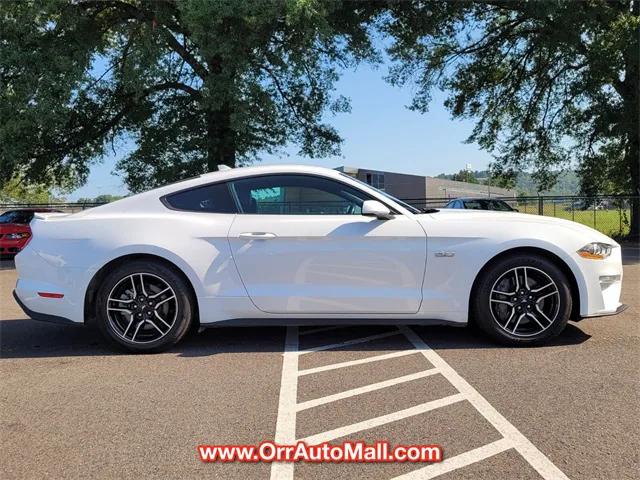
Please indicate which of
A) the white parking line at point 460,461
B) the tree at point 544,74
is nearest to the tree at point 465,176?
the tree at point 544,74

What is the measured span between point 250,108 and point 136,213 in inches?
445

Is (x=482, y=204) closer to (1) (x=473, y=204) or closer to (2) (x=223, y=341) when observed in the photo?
(1) (x=473, y=204)

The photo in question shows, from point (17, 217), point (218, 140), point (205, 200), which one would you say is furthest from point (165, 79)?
point (205, 200)

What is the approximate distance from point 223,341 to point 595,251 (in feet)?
11.1

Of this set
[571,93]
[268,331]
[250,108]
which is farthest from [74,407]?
[571,93]

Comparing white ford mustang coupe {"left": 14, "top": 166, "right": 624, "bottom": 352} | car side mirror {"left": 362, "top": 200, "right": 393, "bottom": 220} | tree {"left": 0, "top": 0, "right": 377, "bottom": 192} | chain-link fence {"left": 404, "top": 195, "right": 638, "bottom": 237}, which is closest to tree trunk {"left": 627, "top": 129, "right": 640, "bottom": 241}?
chain-link fence {"left": 404, "top": 195, "right": 638, "bottom": 237}

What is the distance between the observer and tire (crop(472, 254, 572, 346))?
434 cm

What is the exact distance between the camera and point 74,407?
336 centimetres

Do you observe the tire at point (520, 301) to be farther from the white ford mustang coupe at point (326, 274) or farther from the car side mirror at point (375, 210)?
the car side mirror at point (375, 210)

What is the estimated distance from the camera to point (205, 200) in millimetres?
4605

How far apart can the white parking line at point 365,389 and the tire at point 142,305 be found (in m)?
1.56

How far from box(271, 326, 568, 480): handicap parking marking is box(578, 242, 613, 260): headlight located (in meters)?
1.51

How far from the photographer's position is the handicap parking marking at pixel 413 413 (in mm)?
2533

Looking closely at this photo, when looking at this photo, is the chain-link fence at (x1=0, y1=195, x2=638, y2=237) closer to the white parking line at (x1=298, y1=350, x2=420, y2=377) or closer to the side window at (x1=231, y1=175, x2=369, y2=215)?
the side window at (x1=231, y1=175, x2=369, y2=215)
